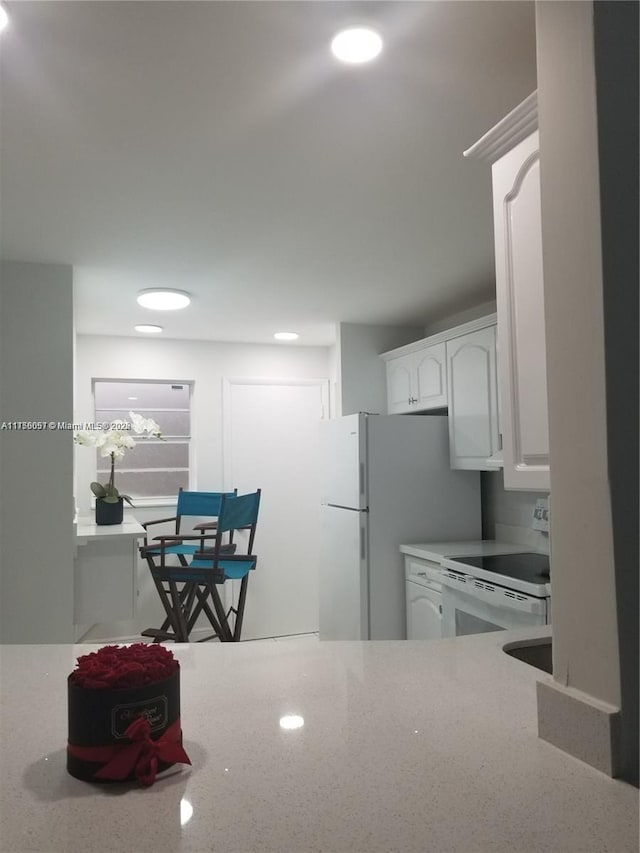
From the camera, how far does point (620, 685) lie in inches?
35.3

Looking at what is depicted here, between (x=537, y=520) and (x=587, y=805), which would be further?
(x=537, y=520)

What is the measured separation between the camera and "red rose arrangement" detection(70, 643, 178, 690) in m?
0.87

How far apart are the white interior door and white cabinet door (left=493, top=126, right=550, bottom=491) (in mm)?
3673

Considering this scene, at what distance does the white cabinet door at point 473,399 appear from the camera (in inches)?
135

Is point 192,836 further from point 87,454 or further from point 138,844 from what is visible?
point 87,454

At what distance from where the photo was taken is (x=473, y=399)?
11.8ft

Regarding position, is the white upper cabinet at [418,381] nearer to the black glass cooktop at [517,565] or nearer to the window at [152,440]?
the black glass cooktop at [517,565]

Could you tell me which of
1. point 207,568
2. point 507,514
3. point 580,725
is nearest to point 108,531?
point 207,568

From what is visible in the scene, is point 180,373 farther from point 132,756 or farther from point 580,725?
point 580,725

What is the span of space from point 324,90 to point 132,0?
1.74 feet

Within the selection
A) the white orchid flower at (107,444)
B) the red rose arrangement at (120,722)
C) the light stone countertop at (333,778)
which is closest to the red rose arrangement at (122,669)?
the red rose arrangement at (120,722)

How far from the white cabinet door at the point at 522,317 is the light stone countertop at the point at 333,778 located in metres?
0.46

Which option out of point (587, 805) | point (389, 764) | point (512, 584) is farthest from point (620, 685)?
point (512, 584)

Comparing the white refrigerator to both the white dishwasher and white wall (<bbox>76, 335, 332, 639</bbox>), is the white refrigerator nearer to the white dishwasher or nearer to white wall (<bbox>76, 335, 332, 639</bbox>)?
the white dishwasher
